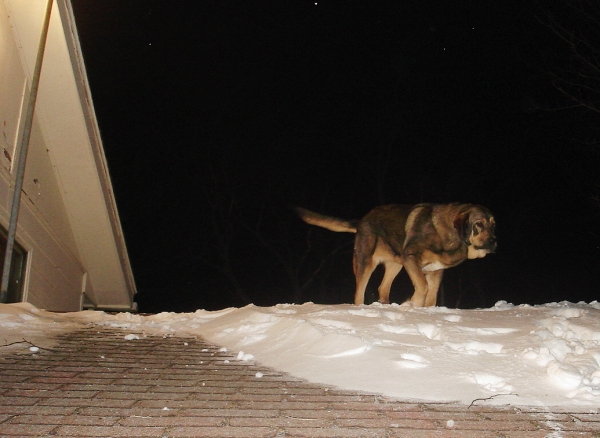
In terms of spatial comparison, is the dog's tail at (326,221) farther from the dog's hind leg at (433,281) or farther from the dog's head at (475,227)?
the dog's head at (475,227)

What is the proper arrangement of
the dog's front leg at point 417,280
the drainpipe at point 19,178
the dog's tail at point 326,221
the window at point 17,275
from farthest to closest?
the dog's tail at point 326,221 → the dog's front leg at point 417,280 → the window at point 17,275 → the drainpipe at point 19,178

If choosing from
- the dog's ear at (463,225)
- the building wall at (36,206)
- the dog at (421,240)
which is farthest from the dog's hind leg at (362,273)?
the building wall at (36,206)

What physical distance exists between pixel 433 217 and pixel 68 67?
19.9 ft

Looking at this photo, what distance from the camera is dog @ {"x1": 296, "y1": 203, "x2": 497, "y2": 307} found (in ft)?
26.7

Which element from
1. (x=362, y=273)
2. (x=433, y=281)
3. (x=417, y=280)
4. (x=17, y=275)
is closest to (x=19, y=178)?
(x=17, y=275)

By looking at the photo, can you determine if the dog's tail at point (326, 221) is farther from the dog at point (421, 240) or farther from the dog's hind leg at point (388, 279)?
the dog's hind leg at point (388, 279)

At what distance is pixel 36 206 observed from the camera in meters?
7.80

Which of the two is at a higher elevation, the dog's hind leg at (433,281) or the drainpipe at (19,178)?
the drainpipe at (19,178)

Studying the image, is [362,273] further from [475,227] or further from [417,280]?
[475,227]

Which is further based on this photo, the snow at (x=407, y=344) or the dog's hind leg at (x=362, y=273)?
the dog's hind leg at (x=362, y=273)

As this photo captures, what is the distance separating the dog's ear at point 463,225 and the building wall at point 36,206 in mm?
6420

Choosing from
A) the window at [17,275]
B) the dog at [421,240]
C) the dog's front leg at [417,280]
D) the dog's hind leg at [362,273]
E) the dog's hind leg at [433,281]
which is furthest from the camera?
the dog's hind leg at [433,281]

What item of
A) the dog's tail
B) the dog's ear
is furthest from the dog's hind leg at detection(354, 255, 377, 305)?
the dog's ear

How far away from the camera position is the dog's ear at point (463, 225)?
8.10 m
